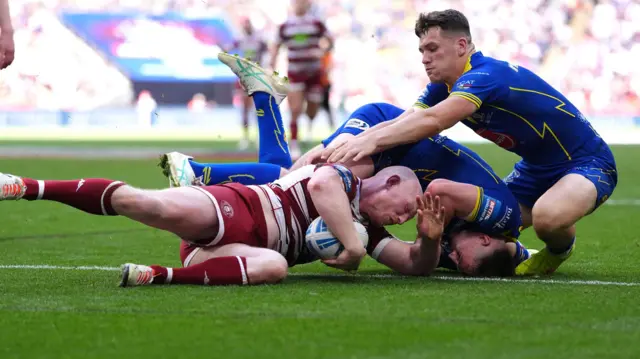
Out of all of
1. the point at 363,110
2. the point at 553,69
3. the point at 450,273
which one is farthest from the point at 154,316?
the point at 553,69

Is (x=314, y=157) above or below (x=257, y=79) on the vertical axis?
below

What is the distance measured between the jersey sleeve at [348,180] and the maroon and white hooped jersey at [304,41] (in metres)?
10.9

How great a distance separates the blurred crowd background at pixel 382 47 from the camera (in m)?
23.3

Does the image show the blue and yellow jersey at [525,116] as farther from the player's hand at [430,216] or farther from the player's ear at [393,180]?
the player's hand at [430,216]

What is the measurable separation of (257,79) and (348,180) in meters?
1.91

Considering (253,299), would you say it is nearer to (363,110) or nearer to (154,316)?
(154,316)

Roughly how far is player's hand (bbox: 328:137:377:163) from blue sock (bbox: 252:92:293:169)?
1.38 m

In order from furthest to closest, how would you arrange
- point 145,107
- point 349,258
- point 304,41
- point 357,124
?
point 145,107 → point 304,41 → point 357,124 → point 349,258

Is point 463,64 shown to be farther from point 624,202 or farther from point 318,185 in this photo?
point 624,202

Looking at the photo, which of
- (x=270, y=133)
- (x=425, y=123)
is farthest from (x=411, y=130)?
(x=270, y=133)

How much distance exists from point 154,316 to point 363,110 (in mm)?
2195

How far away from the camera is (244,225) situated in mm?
4359

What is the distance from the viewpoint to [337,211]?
14.0 ft

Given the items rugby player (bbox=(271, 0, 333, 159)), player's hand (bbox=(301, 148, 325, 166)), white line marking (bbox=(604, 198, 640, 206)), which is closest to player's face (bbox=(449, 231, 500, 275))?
player's hand (bbox=(301, 148, 325, 166))
